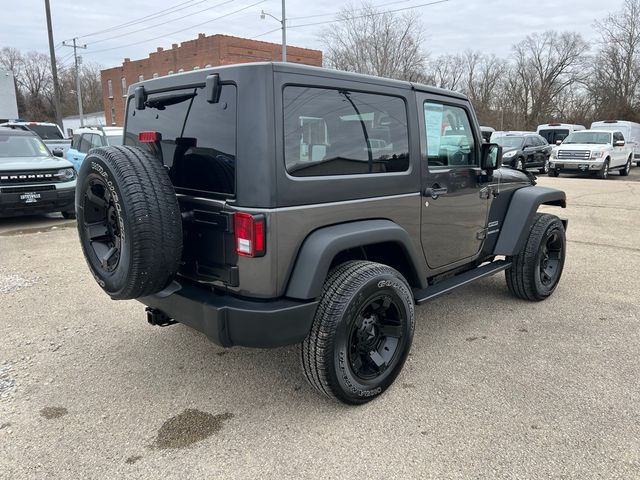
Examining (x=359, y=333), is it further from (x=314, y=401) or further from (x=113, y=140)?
(x=113, y=140)

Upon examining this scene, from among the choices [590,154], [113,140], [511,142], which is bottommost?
[590,154]

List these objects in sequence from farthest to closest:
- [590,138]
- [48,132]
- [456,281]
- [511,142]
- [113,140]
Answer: [511,142], [48,132], [590,138], [113,140], [456,281]

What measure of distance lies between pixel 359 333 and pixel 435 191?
1.22 metres

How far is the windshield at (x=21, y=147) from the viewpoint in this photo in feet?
28.2

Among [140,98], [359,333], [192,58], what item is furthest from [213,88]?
[192,58]

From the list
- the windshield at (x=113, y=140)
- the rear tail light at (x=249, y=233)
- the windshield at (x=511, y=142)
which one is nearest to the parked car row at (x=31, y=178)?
the windshield at (x=113, y=140)

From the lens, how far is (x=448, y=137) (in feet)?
12.1

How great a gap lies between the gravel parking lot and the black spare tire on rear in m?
0.82

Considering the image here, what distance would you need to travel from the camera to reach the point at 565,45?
158 ft

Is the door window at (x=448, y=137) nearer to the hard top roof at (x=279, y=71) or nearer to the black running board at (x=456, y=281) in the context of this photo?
the hard top roof at (x=279, y=71)

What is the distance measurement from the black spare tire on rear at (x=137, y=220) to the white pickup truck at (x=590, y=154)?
59.9ft

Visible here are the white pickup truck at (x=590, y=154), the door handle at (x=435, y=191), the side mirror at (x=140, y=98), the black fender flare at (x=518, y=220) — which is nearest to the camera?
the side mirror at (x=140, y=98)

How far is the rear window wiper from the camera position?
2816 mm

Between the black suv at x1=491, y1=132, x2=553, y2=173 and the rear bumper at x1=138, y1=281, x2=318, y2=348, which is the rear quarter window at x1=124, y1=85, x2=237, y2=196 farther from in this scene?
Result: the black suv at x1=491, y1=132, x2=553, y2=173
